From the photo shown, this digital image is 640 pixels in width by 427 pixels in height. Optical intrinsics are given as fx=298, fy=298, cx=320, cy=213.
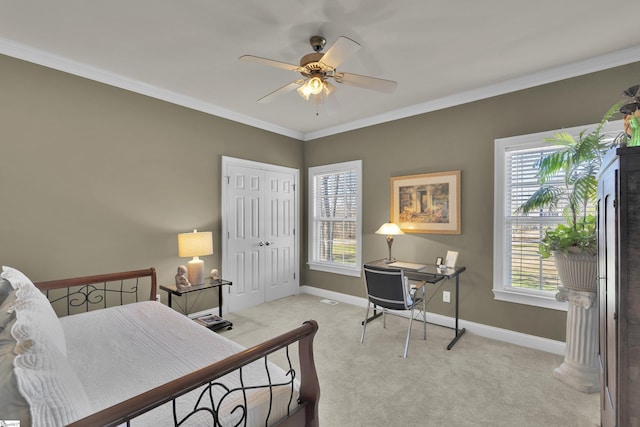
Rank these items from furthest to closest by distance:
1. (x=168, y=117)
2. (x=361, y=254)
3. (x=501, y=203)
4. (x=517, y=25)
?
(x=361, y=254) → (x=168, y=117) → (x=501, y=203) → (x=517, y=25)

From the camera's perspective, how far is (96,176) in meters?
2.95

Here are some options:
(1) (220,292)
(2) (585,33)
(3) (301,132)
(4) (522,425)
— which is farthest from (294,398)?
(3) (301,132)

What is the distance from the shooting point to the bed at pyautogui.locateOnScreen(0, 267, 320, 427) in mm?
930

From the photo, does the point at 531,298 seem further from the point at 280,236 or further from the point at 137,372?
the point at 137,372

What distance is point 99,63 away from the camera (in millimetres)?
2764

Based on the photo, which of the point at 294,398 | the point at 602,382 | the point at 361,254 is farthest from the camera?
the point at 361,254

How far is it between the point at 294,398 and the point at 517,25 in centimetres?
286

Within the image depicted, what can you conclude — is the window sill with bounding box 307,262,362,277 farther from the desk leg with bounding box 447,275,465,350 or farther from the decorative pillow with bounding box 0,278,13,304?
the decorative pillow with bounding box 0,278,13,304

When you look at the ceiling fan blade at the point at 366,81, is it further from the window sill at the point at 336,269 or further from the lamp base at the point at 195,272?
the window sill at the point at 336,269

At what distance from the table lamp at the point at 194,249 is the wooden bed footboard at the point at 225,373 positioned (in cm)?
221

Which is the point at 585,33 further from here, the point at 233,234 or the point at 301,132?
the point at 233,234

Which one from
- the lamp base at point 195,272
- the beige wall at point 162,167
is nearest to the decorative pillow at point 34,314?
the beige wall at point 162,167

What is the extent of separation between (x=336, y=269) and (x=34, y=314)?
143 inches

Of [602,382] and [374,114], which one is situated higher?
[374,114]
